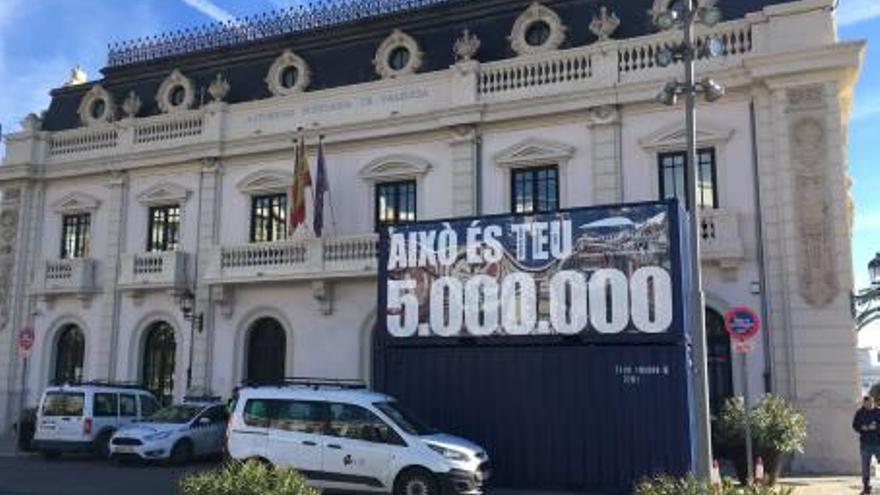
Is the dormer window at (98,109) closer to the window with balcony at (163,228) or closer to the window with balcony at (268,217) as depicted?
the window with balcony at (163,228)

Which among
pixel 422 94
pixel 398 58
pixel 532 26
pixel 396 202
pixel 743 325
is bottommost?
pixel 743 325

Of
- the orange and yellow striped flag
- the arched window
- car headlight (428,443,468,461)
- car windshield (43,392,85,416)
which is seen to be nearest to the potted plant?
car headlight (428,443,468,461)

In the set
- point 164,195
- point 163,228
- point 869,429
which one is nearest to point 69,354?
point 163,228

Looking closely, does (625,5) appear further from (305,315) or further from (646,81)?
(305,315)

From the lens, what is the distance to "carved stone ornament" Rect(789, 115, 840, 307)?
63.5ft

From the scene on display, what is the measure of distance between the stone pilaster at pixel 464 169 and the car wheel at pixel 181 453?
8.68m

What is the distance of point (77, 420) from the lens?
21.6 meters

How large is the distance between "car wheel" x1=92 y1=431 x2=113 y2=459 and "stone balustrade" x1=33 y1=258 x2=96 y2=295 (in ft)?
23.5

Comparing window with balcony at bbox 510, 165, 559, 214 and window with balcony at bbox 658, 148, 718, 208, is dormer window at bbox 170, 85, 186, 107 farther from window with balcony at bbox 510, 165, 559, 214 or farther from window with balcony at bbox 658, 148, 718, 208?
window with balcony at bbox 658, 148, 718, 208

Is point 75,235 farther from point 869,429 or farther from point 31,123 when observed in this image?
point 869,429

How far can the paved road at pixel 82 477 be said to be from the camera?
15.9 metres

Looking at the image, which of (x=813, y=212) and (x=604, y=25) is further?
(x=604, y=25)

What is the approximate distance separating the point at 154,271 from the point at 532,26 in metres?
12.9

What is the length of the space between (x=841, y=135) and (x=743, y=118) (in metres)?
2.15
